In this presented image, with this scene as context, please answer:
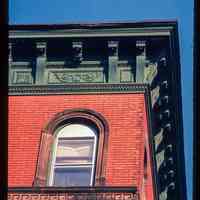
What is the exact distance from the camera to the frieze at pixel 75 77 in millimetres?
21906

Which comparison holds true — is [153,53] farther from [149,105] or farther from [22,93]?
[22,93]

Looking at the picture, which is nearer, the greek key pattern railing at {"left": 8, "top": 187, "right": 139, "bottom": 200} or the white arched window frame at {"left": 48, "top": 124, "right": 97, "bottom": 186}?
the greek key pattern railing at {"left": 8, "top": 187, "right": 139, "bottom": 200}

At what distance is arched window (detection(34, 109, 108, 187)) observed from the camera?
2009 cm

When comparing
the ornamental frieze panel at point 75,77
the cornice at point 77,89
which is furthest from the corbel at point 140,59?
the ornamental frieze panel at point 75,77

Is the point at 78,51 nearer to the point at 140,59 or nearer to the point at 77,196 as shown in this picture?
the point at 140,59

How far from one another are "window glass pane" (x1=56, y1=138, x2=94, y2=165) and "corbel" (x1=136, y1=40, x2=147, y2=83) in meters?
2.21

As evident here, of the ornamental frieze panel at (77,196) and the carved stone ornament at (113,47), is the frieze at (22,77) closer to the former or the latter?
the carved stone ornament at (113,47)

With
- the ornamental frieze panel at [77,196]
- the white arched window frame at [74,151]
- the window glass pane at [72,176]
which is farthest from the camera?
the white arched window frame at [74,151]

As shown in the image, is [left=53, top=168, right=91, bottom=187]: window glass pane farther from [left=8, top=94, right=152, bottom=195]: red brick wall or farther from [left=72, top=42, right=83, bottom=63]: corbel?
[left=72, top=42, right=83, bottom=63]: corbel

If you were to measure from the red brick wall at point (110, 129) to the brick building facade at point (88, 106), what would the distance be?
0.08ft

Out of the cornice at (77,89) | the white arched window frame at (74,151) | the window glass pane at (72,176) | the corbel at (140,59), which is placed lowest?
the window glass pane at (72,176)

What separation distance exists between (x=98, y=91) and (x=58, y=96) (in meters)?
0.98

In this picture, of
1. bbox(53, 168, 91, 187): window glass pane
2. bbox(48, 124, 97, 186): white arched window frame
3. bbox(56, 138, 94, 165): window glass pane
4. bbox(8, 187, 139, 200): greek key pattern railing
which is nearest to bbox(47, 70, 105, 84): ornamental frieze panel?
bbox(48, 124, 97, 186): white arched window frame
